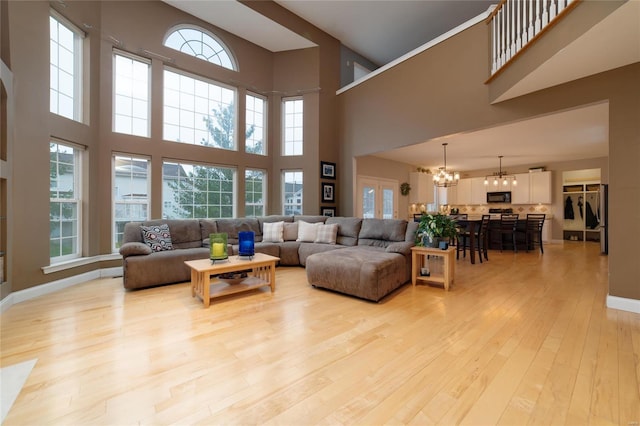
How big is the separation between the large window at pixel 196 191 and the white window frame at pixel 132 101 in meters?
0.77

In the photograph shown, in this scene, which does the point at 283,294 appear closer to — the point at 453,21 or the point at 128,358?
the point at 128,358

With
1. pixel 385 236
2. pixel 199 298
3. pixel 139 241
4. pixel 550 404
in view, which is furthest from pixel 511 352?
pixel 139 241

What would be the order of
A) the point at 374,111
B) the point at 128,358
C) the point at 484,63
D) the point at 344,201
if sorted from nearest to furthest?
the point at 128,358
the point at 484,63
the point at 374,111
the point at 344,201

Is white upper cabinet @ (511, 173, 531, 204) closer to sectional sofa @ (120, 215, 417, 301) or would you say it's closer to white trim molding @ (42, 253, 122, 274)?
sectional sofa @ (120, 215, 417, 301)

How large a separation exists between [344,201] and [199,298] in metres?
3.98

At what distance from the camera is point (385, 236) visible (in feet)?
14.9

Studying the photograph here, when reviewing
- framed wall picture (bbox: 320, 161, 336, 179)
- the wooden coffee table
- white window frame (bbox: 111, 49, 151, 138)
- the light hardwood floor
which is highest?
white window frame (bbox: 111, 49, 151, 138)

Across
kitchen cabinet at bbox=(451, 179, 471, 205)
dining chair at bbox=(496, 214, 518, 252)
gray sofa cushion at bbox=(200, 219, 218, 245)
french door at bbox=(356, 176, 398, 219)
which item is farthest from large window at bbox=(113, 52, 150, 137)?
kitchen cabinet at bbox=(451, 179, 471, 205)

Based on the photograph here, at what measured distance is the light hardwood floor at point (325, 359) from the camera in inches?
58.0

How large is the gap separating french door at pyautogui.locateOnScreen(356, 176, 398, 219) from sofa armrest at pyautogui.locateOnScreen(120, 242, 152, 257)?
453 cm

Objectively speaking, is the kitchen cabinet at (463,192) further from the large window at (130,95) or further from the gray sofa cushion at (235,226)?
the large window at (130,95)

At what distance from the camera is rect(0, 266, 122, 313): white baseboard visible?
300cm

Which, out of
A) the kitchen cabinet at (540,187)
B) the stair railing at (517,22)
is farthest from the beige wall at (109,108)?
the kitchen cabinet at (540,187)

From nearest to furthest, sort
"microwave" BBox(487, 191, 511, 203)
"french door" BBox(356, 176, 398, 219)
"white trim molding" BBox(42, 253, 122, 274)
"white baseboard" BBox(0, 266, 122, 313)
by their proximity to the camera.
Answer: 1. "white baseboard" BBox(0, 266, 122, 313)
2. "white trim molding" BBox(42, 253, 122, 274)
3. "french door" BBox(356, 176, 398, 219)
4. "microwave" BBox(487, 191, 511, 203)
